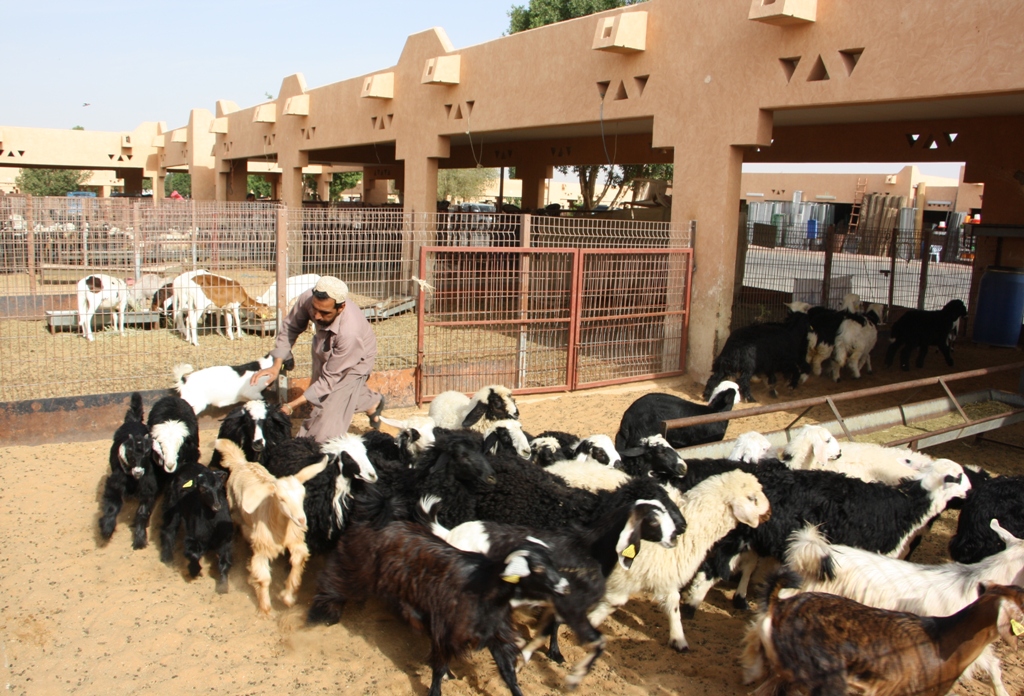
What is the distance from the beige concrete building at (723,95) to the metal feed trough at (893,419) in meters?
3.03

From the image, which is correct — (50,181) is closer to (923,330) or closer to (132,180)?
(132,180)

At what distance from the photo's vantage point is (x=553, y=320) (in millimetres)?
9617

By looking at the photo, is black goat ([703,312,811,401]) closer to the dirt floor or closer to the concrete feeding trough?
the dirt floor

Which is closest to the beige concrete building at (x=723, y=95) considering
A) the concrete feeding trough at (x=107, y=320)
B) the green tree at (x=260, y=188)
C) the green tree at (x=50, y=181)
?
the concrete feeding trough at (x=107, y=320)

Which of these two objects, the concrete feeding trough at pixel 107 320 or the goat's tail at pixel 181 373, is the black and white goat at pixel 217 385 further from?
the concrete feeding trough at pixel 107 320

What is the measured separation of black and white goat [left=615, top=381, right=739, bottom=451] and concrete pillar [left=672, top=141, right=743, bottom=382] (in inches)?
132

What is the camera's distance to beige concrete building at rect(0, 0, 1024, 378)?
814cm

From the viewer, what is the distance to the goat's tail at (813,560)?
153 inches

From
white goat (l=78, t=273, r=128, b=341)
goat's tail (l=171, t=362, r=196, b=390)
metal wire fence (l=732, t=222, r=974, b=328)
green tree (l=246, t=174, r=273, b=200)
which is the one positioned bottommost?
goat's tail (l=171, t=362, r=196, b=390)

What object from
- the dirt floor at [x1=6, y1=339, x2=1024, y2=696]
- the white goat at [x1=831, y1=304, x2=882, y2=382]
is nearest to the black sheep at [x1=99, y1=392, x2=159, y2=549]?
the dirt floor at [x1=6, y1=339, x2=1024, y2=696]

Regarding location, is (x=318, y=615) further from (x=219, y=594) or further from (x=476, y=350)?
(x=476, y=350)

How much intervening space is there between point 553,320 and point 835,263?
8.33m

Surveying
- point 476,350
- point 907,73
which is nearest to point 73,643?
point 476,350

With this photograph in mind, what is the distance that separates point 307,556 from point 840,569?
294 cm
